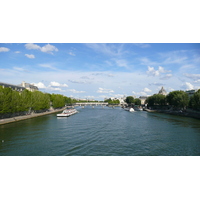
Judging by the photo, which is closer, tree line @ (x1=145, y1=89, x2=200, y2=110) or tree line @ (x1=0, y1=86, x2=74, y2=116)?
tree line @ (x1=0, y1=86, x2=74, y2=116)

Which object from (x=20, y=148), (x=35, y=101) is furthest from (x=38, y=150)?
(x=35, y=101)

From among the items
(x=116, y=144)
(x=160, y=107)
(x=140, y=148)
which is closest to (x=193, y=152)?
(x=140, y=148)

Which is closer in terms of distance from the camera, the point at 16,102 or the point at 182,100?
the point at 16,102

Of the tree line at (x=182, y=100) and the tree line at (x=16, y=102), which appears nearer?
the tree line at (x=16, y=102)

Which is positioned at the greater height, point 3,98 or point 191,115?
point 3,98

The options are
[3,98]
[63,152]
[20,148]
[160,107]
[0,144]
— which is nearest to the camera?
[63,152]

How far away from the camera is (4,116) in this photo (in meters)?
35.2

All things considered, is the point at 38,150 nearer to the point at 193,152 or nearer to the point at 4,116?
the point at 193,152

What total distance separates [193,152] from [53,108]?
64272 millimetres

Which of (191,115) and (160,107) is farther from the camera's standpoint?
(160,107)

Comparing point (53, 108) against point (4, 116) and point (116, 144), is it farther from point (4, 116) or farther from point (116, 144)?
point (116, 144)

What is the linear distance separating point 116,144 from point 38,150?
7.56 metres

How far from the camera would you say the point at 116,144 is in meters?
18.6

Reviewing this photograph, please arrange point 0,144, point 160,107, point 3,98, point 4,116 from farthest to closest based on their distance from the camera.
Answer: point 160,107 → point 4,116 → point 3,98 → point 0,144
